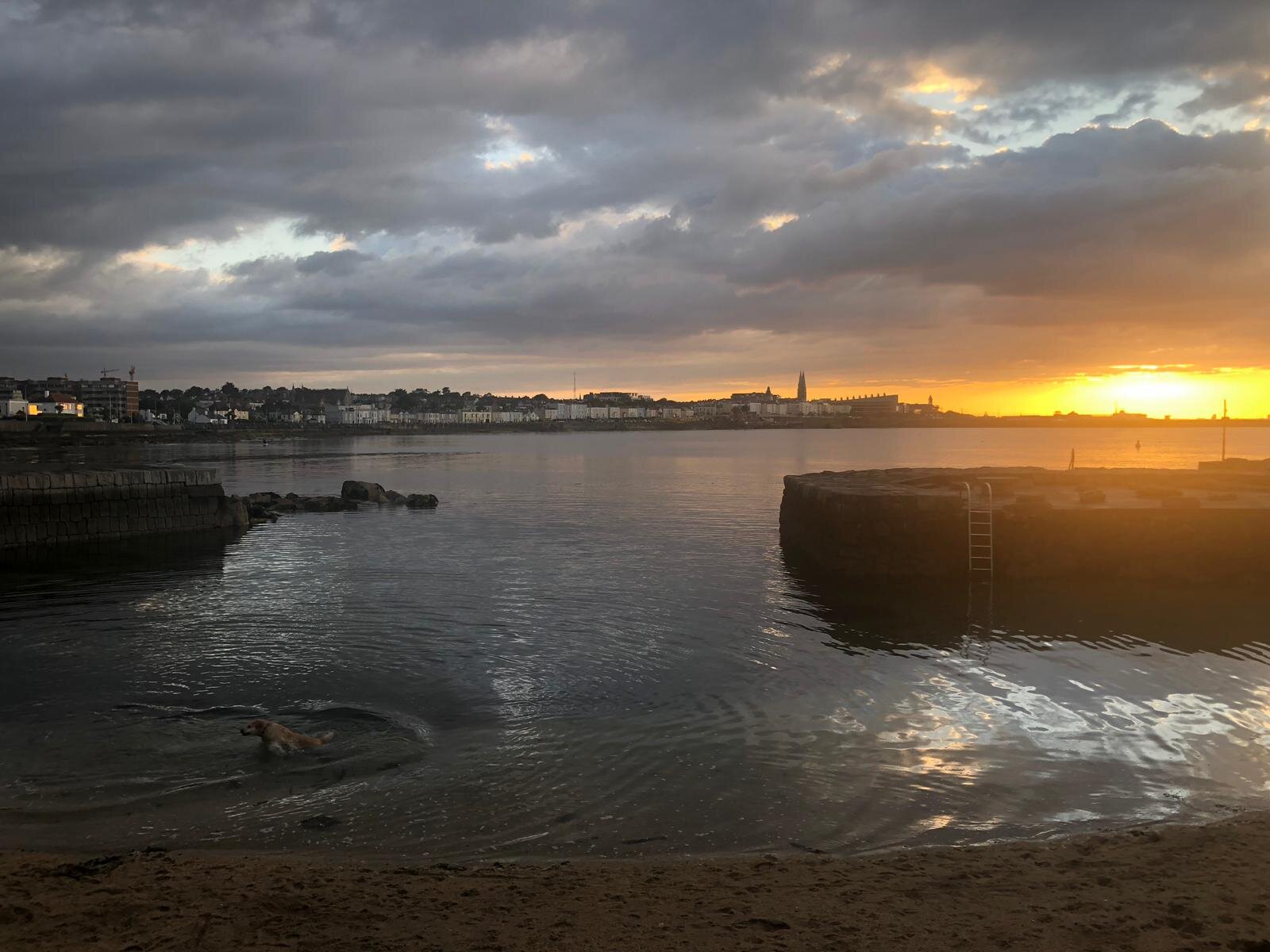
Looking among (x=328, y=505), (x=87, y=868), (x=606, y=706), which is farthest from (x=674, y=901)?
(x=328, y=505)

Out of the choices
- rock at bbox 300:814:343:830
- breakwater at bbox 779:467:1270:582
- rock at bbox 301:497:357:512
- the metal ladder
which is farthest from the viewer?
rock at bbox 301:497:357:512

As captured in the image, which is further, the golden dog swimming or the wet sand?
the golden dog swimming

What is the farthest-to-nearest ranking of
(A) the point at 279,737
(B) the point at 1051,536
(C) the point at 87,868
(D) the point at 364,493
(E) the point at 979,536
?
1. (D) the point at 364,493
2. (E) the point at 979,536
3. (B) the point at 1051,536
4. (A) the point at 279,737
5. (C) the point at 87,868

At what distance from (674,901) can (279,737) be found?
541 centimetres

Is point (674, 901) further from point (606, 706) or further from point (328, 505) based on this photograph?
point (328, 505)

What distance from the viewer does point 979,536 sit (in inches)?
818

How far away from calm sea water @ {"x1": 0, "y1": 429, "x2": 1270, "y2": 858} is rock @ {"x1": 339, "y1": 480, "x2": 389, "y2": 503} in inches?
708

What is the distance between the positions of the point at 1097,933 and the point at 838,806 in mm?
2923

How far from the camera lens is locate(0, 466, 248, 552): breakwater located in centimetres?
2639

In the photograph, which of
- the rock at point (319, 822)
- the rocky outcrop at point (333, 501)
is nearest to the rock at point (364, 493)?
the rocky outcrop at point (333, 501)

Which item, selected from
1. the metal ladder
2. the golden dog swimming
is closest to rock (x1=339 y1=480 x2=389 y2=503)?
the metal ladder

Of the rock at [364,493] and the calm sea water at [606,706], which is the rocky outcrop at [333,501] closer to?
the rock at [364,493]

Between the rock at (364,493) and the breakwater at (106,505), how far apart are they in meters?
9.06

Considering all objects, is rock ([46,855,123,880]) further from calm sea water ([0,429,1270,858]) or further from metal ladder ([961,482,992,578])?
metal ladder ([961,482,992,578])
